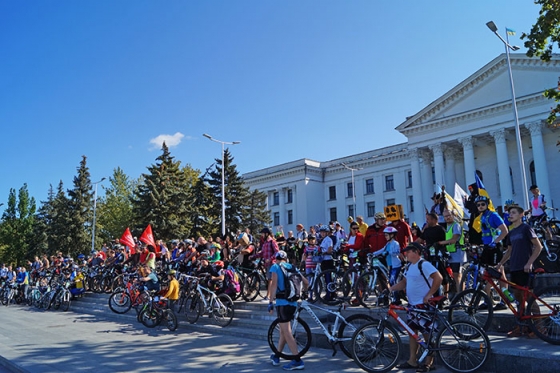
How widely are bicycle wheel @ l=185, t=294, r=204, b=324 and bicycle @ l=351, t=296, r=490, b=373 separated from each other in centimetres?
628

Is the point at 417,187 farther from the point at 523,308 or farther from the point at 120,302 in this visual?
the point at 523,308

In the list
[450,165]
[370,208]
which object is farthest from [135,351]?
[370,208]

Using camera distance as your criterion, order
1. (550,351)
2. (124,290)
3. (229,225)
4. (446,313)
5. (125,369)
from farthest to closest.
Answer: (229,225), (124,290), (125,369), (446,313), (550,351)

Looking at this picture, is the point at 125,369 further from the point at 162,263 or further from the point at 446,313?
the point at 162,263

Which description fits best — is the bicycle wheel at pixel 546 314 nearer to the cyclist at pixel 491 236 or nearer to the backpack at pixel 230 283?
the cyclist at pixel 491 236

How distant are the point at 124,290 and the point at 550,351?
45.3 ft

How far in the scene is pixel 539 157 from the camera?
4019 centimetres

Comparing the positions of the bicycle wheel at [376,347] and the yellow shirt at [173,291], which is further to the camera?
the yellow shirt at [173,291]

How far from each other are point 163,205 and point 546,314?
31891 mm

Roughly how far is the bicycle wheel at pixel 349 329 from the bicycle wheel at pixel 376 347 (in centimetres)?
20

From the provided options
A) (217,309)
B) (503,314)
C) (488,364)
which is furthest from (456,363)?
(217,309)

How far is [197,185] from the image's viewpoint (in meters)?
38.2

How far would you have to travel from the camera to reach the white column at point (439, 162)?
151ft

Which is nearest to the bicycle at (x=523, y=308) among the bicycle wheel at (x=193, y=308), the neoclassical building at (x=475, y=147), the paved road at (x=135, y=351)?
the paved road at (x=135, y=351)
